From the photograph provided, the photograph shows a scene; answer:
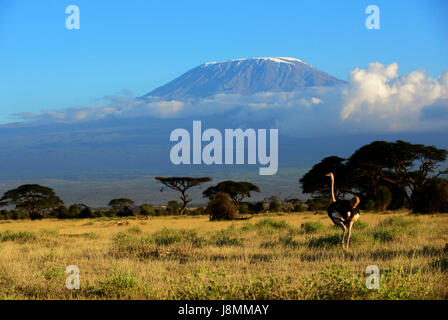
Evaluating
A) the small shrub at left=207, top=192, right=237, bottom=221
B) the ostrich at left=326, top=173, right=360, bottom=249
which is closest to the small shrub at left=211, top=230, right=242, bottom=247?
the ostrich at left=326, top=173, right=360, bottom=249

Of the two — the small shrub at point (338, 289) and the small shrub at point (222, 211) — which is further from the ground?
the small shrub at point (338, 289)

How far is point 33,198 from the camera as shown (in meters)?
49.8

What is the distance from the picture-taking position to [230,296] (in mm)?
6312

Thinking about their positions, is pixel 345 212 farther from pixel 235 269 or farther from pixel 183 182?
pixel 183 182

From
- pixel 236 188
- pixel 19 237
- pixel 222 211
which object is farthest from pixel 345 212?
pixel 236 188

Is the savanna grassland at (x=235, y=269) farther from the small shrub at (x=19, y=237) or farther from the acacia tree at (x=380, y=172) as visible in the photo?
the acacia tree at (x=380, y=172)

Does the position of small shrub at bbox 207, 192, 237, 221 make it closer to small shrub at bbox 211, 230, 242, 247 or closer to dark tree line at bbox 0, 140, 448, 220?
dark tree line at bbox 0, 140, 448, 220

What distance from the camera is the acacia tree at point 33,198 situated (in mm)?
48906

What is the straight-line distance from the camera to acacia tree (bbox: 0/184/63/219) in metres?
48.9

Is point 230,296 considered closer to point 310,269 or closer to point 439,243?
point 310,269

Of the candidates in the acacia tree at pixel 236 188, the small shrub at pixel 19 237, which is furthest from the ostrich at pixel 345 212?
the acacia tree at pixel 236 188

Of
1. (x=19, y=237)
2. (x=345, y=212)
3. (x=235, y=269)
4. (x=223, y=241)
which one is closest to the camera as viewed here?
(x=235, y=269)

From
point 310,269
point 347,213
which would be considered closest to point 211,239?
point 347,213
